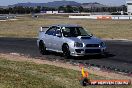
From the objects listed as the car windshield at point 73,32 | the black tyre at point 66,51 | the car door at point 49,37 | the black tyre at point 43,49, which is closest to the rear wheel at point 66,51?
the black tyre at point 66,51

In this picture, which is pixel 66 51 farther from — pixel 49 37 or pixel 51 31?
pixel 51 31

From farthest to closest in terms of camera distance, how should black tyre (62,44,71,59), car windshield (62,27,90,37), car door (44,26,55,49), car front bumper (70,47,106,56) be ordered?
car door (44,26,55,49), car windshield (62,27,90,37), black tyre (62,44,71,59), car front bumper (70,47,106,56)

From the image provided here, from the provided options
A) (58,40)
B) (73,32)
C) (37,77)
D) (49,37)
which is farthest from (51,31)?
(37,77)

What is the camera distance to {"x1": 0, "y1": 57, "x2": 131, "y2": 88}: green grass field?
1048cm

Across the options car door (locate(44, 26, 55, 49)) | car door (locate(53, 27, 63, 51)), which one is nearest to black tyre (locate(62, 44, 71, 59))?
car door (locate(53, 27, 63, 51))

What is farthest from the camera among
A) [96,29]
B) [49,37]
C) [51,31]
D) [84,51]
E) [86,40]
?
[96,29]

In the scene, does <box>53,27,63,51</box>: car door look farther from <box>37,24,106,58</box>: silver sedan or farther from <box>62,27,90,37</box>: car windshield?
<box>62,27,90,37</box>: car windshield

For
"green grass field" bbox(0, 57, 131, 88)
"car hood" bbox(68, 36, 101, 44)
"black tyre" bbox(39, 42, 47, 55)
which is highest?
"car hood" bbox(68, 36, 101, 44)

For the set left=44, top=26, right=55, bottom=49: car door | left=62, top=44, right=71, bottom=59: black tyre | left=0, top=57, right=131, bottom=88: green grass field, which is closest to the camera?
left=0, top=57, right=131, bottom=88: green grass field

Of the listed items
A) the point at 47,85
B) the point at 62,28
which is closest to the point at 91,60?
the point at 62,28

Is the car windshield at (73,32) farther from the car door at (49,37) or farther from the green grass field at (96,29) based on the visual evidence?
the green grass field at (96,29)

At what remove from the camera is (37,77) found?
11828mm

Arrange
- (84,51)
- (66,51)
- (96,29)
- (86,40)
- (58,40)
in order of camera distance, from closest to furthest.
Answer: (84,51) → (86,40) → (66,51) → (58,40) → (96,29)

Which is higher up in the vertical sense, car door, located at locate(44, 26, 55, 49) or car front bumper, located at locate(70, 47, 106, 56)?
car door, located at locate(44, 26, 55, 49)
